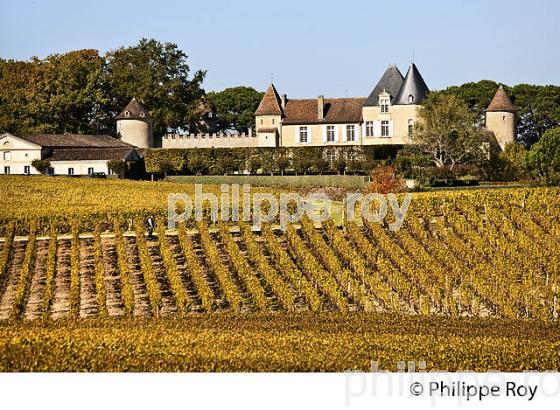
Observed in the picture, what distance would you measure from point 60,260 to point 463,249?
9546 millimetres

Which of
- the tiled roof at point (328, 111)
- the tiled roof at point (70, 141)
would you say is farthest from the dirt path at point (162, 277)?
the tiled roof at point (328, 111)

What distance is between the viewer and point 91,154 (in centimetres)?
4941

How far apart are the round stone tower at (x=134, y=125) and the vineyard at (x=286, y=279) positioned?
91.5 feet

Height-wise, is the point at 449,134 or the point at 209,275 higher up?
the point at 449,134

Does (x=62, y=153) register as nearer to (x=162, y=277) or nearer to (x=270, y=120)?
(x=270, y=120)

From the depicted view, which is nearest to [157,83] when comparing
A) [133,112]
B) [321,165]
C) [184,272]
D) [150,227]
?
[133,112]

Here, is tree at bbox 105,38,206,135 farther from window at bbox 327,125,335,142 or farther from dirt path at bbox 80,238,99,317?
dirt path at bbox 80,238,99,317

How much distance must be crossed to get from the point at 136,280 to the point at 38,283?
6.87 ft

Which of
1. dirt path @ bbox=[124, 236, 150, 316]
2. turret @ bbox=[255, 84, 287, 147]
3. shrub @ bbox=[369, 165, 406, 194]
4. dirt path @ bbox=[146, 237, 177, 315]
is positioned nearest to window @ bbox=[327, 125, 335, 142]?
turret @ bbox=[255, 84, 287, 147]

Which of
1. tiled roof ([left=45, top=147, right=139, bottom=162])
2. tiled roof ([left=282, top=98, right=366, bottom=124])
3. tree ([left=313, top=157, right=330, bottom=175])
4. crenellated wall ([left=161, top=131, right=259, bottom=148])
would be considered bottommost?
tree ([left=313, top=157, right=330, bottom=175])

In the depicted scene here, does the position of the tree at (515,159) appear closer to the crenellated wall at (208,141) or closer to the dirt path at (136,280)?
the crenellated wall at (208,141)

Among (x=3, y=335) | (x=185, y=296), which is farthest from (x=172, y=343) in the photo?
(x=185, y=296)

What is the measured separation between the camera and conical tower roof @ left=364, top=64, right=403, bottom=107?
5625cm

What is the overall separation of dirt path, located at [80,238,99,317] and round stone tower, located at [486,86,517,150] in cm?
3360
